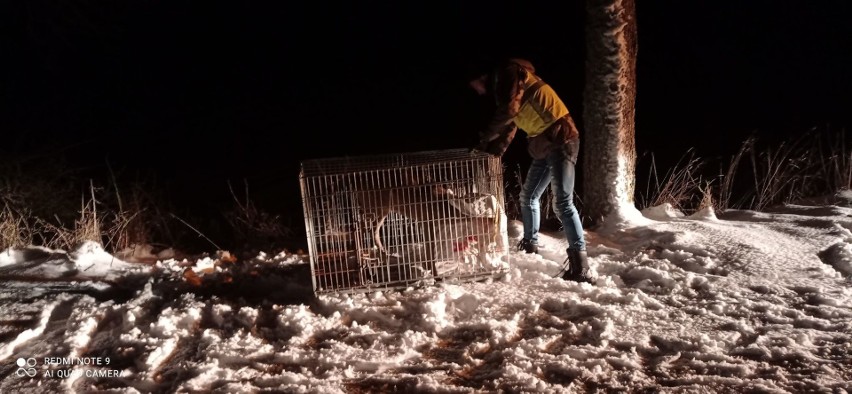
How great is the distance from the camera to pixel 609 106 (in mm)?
6957

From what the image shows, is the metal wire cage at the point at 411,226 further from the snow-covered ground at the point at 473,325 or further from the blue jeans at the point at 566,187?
the blue jeans at the point at 566,187

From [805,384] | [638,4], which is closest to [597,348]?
[805,384]

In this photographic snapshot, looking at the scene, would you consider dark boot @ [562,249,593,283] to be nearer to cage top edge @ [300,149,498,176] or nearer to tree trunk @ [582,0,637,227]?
cage top edge @ [300,149,498,176]

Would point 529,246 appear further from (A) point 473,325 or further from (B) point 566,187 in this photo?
(A) point 473,325

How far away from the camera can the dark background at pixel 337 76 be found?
14094mm

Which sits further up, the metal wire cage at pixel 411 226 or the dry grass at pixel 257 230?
the metal wire cage at pixel 411 226

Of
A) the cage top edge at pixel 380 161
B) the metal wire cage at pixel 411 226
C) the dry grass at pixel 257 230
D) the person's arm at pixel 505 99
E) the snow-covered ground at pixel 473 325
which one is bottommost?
the snow-covered ground at pixel 473 325

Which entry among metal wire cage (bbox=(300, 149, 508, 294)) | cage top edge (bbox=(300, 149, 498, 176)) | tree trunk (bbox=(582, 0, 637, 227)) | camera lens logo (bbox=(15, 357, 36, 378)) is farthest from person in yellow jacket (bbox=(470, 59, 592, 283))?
camera lens logo (bbox=(15, 357, 36, 378))

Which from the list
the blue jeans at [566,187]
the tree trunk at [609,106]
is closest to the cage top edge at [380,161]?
the blue jeans at [566,187]

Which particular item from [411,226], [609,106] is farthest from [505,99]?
[609,106]

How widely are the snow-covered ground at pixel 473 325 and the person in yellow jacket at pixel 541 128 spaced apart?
396 mm

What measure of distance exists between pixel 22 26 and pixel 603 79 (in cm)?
1161

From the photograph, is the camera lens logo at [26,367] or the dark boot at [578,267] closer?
the camera lens logo at [26,367]

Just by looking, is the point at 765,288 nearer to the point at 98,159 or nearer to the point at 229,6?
the point at 98,159
